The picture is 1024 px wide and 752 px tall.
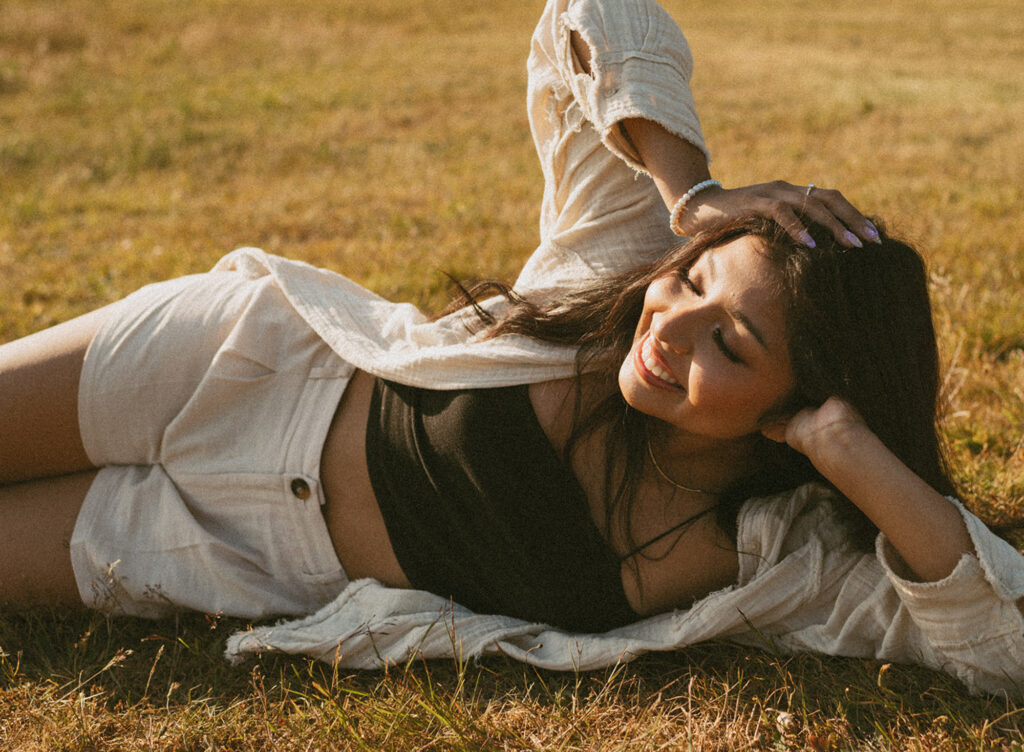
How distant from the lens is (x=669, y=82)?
2.55 meters

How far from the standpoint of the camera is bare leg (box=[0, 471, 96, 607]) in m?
2.80

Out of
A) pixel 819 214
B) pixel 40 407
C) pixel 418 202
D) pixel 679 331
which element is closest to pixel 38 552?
pixel 40 407

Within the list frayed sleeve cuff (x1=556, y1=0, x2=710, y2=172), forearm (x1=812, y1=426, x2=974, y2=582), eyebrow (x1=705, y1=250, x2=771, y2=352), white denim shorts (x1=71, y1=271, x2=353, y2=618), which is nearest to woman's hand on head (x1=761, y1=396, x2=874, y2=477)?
forearm (x1=812, y1=426, x2=974, y2=582)

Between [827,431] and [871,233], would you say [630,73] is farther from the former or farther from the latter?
[827,431]

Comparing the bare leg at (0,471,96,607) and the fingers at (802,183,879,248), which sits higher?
the fingers at (802,183,879,248)

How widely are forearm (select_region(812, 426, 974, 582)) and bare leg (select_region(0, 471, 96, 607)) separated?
7.02 ft

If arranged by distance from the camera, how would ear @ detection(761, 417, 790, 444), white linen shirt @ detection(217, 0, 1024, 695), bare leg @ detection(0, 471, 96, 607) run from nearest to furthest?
ear @ detection(761, 417, 790, 444) < white linen shirt @ detection(217, 0, 1024, 695) < bare leg @ detection(0, 471, 96, 607)

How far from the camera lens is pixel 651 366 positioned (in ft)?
7.56

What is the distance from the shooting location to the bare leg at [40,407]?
281 centimetres

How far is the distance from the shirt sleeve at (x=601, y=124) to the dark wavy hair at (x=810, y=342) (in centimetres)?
19

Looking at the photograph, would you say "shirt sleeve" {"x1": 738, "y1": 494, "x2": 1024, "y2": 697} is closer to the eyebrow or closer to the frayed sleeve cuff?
the eyebrow

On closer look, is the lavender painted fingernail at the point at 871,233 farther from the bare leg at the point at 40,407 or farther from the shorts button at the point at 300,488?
the bare leg at the point at 40,407

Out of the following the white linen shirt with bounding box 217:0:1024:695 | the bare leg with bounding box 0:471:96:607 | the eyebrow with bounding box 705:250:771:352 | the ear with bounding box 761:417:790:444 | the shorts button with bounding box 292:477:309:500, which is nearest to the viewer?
the eyebrow with bounding box 705:250:771:352

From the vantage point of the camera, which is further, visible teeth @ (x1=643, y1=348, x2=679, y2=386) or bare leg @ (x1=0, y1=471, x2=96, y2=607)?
bare leg @ (x1=0, y1=471, x2=96, y2=607)
